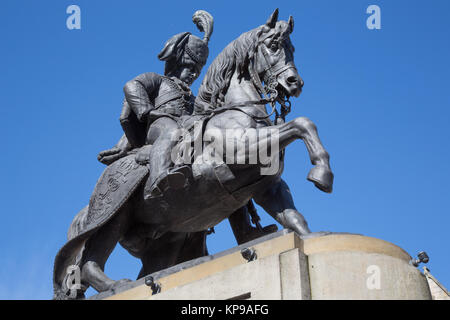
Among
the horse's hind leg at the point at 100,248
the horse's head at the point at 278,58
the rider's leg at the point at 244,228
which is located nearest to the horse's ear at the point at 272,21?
the horse's head at the point at 278,58

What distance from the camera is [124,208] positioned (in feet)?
29.0

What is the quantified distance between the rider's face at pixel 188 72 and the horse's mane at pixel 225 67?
1.09m

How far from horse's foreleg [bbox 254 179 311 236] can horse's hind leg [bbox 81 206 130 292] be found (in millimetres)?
1564

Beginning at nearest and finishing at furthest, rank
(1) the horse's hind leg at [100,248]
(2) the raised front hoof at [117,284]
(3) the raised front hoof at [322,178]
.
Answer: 1. (3) the raised front hoof at [322,178]
2. (2) the raised front hoof at [117,284]
3. (1) the horse's hind leg at [100,248]

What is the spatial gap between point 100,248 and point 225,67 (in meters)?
2.53

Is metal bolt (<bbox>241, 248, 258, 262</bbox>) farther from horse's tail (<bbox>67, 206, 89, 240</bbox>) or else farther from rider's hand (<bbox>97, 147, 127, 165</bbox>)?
rider's hand (<bbox>97, 147, 127, 165</bbox>)

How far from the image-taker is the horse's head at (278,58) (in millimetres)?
8703

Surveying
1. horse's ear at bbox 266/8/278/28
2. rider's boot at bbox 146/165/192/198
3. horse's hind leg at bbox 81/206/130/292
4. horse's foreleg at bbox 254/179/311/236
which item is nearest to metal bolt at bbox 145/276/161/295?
horse's hind leg at bbox 81/206/130/292

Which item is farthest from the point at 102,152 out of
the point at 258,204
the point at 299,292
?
the point at 299,292

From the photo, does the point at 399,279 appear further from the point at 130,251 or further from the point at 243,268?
the point at 130,251

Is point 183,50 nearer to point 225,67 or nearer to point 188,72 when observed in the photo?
point 188,72

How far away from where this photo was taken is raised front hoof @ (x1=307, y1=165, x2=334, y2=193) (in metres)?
7.58

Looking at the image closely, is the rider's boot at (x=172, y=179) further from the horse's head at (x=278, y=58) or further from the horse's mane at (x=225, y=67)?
the horse's head at (x=278, y=58)
